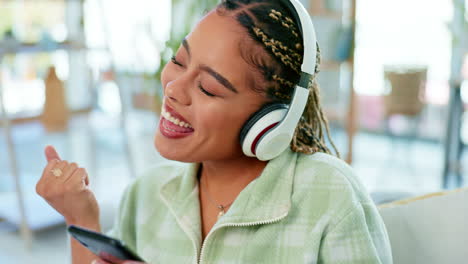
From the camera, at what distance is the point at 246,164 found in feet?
3.63

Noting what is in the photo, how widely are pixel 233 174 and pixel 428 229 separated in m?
0.42

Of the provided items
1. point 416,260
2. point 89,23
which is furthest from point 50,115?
point 416,260

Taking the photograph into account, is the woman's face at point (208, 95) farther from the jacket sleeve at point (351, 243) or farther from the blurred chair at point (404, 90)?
the blurred chair at point (404, 90)

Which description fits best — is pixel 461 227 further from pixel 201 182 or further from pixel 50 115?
pixel 50 115

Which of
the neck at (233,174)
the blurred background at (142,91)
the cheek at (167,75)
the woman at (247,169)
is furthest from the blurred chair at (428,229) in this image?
the blurred background at (142,91)

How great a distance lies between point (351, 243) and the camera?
3.13 feet

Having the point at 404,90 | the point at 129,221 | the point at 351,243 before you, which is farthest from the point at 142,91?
the point at 351,243

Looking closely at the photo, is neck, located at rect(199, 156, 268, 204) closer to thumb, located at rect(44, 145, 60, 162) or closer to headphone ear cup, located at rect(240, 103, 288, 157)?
headphone ear cup, located at rect(240, 103, 288, 157)

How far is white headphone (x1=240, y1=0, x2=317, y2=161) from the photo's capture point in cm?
98

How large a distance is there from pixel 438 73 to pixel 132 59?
2785 mm

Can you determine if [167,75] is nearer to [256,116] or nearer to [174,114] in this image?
[174,114]

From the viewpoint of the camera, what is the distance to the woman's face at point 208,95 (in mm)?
997

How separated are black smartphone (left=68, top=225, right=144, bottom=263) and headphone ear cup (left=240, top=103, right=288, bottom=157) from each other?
0.91ft

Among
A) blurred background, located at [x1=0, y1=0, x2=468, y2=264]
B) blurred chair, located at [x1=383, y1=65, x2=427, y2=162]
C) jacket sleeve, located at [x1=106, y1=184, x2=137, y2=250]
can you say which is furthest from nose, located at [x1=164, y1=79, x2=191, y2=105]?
blurred chair, located at [x1=383, y1=65, x2=427, y2=162]
